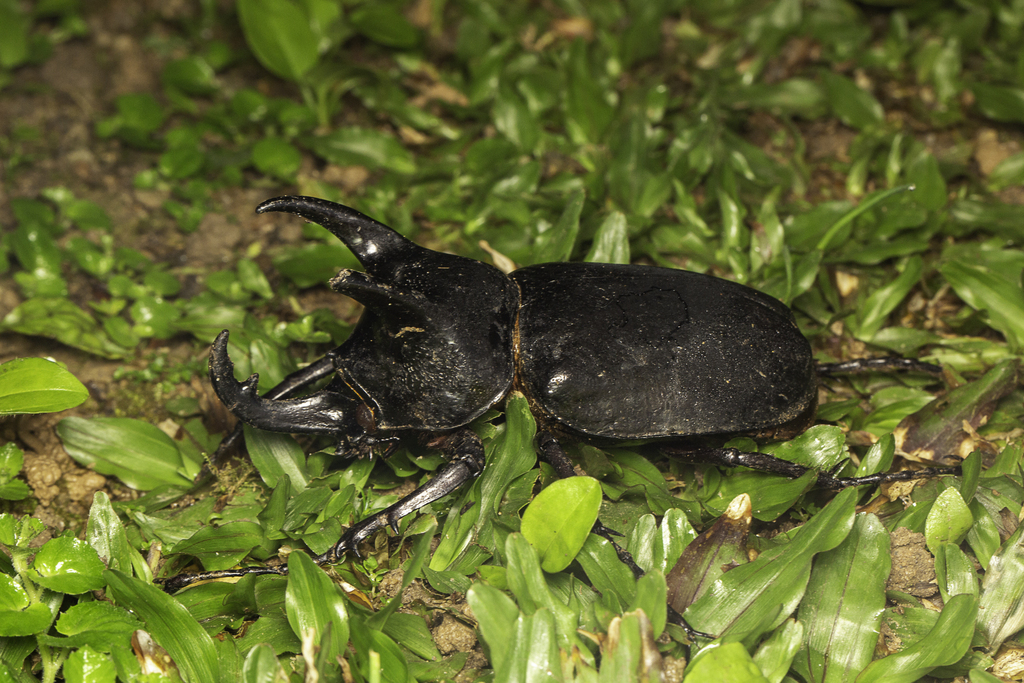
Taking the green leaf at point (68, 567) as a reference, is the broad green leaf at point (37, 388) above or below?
above

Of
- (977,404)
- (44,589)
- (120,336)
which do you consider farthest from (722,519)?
(120,336)

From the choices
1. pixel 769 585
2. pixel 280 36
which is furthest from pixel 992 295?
pixel 280 36

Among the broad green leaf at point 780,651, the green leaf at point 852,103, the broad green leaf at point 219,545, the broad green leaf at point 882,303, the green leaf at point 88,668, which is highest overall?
the green leaf at point 852,103

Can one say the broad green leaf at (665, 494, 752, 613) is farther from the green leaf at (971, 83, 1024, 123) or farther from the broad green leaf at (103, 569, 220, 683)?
the green leaf at (971, 83, 1024, 123)

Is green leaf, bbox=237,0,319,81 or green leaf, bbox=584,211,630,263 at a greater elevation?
green leaf, bbox=237,0,319,81

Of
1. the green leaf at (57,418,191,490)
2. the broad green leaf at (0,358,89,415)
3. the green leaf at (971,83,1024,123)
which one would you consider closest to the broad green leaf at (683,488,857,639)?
the green leaf at (57,418,191,490)

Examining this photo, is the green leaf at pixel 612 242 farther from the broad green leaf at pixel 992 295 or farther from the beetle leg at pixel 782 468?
the broad green leaf at pixel 992 295

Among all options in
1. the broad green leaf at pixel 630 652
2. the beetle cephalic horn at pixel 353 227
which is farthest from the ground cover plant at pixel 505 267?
the beetle cephalic horn at pixel 353 227

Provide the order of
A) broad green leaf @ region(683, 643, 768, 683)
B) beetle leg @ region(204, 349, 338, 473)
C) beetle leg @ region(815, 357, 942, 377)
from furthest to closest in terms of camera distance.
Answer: beetle leg @ region(815, 357, 942, 377) < beetle leg @ region(204, 349, 338, 473) < broad green leaf @ region(683, 643, 768, 683)
